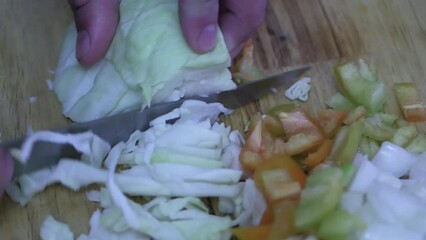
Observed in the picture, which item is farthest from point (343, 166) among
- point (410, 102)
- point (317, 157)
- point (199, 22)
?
point (199, 22)

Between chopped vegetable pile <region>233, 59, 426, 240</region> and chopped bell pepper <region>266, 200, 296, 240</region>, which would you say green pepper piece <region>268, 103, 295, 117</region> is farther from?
chopped bell pepper <region>266, 200, 296, 240</region>

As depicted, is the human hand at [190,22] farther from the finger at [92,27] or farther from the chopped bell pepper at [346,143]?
the chopped bell pepper at [346,143]

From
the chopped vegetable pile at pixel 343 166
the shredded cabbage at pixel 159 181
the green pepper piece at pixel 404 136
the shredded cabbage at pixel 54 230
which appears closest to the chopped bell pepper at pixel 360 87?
the chopped vegetable pile at pixel 343 166

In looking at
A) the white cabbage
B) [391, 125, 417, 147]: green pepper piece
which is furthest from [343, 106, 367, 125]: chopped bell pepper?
the white cabbage

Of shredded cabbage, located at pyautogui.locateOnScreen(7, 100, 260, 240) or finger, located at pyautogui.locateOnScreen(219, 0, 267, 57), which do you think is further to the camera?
finger, located at pyautogui.locateOnScreen(219, 0, 267, 57)

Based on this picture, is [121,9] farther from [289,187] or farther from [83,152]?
[289,187]

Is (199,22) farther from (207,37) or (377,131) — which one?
(377,131)
